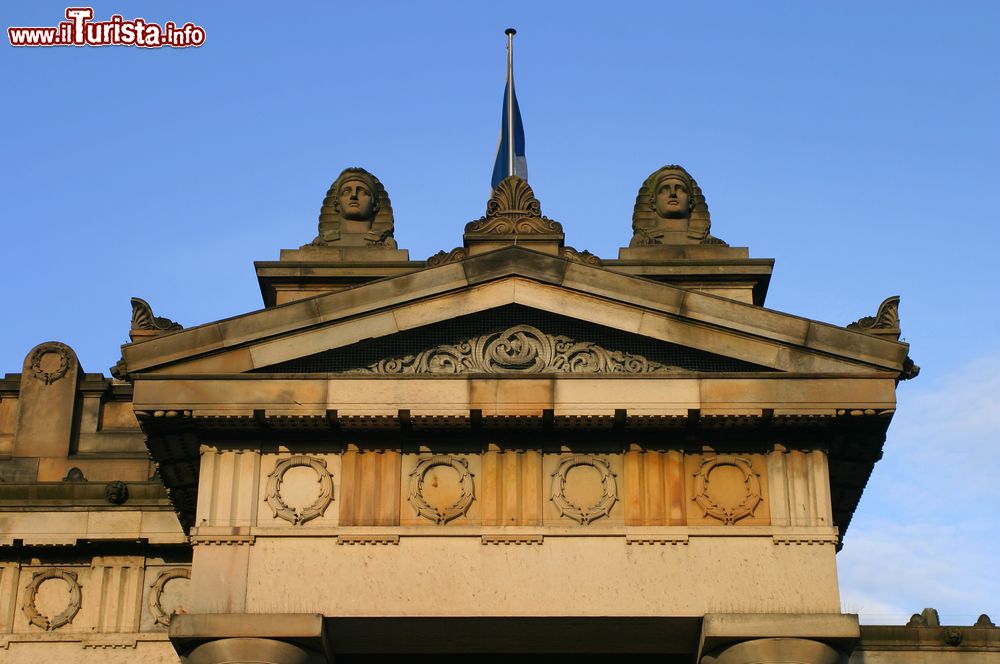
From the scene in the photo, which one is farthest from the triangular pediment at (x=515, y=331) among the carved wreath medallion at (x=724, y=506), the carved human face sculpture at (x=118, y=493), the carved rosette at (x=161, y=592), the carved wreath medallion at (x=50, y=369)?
the carved wreath medallion at (x=50, y=369)

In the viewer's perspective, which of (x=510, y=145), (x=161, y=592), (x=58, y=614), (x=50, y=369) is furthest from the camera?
(x=510, y=145)

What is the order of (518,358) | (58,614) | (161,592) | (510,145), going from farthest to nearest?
(510,145), (161,592), (58,614), (518,358)

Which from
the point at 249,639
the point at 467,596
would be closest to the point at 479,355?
the point at 467,596

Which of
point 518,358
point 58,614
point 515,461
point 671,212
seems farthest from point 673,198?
point 58,614

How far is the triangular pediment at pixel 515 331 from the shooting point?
2928cm

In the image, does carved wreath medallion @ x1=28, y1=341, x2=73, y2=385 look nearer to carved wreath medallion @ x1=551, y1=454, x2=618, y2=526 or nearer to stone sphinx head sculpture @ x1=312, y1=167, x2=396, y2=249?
stone sphinx head sculpture @ x1=312, y1=167, x2=396, y2=249

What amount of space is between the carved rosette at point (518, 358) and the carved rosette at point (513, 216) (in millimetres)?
2439

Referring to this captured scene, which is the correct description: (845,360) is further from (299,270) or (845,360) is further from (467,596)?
(299,270)

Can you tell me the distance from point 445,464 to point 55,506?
32.5 ft

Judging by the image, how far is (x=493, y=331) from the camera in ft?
98.4

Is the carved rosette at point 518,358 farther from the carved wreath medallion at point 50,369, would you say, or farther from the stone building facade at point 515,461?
the carved wreath medallion at point 50,369

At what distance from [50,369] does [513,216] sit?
1115 cm

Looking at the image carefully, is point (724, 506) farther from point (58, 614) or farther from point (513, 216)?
point (58, 614)

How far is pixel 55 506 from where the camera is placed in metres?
35.8
